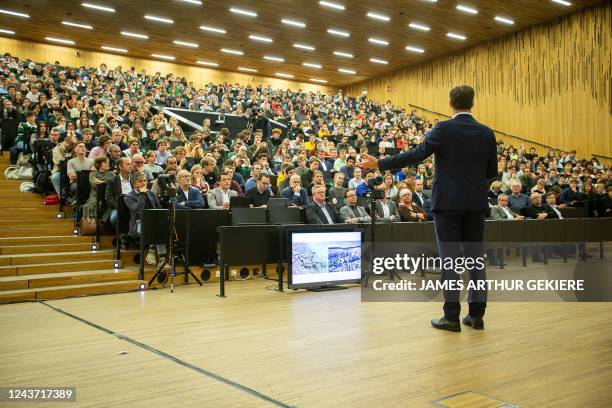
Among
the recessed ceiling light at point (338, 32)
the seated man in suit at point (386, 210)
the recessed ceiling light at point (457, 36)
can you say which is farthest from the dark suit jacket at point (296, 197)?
the recessed ceiling light at point (457, 36)

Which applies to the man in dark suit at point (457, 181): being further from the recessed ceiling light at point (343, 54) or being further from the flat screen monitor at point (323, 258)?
the recessed ceiling light at point (343, 54)

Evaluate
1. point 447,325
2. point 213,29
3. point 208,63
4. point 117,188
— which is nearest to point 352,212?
point 117,188

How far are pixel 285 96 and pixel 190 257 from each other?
11.3m

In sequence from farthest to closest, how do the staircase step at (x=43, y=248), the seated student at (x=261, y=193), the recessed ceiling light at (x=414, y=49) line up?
the recessed ceiling light at (x=414, y=49), the seated student at (x=261, y=193), the staircase step at (x=43, y=248)

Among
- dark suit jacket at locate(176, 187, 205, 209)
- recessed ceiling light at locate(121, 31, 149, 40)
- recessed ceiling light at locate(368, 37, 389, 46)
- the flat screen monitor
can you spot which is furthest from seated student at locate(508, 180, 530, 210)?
recessed ceiling light at locate(121, 31, 149, 40)

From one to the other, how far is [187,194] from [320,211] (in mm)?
1547

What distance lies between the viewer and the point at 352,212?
6238 millimetres

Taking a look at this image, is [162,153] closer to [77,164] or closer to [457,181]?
[77,164]

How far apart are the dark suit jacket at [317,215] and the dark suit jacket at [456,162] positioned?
113 inches

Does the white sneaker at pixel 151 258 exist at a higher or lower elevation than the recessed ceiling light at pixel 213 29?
lower

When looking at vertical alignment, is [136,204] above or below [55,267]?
above

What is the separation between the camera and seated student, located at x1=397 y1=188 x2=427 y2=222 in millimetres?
6469

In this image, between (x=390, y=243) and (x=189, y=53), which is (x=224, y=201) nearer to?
(x=390, y=243)

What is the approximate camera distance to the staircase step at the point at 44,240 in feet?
17.9
